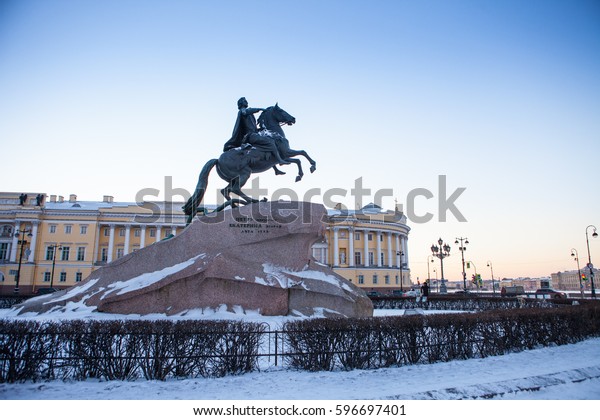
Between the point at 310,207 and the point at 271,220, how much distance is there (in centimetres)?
135

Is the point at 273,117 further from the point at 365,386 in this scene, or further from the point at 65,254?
the point at 65,254

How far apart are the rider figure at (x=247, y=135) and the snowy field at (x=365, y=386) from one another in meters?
8.70

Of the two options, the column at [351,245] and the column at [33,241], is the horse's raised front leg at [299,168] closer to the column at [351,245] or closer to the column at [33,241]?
the column at [351,245]

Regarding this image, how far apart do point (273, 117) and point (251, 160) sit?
179 cm

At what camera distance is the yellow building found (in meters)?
61.2

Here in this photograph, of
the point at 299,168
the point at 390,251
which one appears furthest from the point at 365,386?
the point at 390,251

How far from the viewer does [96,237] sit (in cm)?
6481

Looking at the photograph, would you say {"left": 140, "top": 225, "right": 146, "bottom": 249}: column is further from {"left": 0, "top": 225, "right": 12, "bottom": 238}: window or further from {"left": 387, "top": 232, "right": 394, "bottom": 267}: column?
{"left": 387, "top": 232, "right": 394, "bottom": 267}: column

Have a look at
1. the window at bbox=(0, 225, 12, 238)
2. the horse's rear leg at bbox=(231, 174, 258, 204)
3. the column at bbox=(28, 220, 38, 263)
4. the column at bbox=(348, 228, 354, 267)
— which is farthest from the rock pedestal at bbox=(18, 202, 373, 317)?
the window at bbox=(0, 225, 12, 238)

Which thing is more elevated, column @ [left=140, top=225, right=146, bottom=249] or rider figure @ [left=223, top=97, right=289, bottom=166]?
column @ [left=140, top=225, right=146, bottom=249]

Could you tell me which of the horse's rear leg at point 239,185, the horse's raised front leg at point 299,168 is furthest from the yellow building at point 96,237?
the horse's rear leg at point 239,185

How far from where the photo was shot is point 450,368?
7141mm

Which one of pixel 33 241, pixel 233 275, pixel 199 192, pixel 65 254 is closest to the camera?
pixel 233 275

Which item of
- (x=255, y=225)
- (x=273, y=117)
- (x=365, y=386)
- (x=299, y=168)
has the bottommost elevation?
(x=365, y=386)
